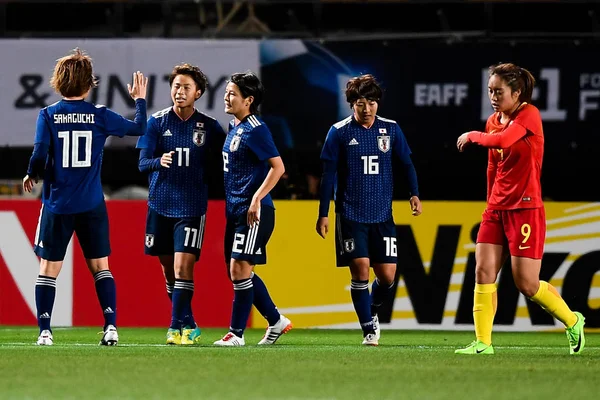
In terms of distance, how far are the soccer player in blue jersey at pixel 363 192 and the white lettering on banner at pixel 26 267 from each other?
3.62m

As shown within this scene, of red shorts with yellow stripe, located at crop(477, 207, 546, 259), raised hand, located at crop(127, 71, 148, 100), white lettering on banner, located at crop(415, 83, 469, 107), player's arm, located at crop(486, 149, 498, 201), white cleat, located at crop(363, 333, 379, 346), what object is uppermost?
white lettering on banner, located at crop(415, 83, 469, 107)

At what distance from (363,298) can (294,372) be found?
2.30 metres

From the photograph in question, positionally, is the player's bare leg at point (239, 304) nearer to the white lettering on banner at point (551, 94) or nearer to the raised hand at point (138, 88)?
the raised hand at point (138, 88)

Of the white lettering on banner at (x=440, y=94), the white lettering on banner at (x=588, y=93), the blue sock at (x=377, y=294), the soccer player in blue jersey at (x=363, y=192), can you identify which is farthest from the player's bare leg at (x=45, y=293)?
the white lettering on banner at (x=588, y=93)

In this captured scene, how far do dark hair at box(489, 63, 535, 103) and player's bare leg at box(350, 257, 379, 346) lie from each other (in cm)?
178

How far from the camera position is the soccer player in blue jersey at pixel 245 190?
28.3 feet

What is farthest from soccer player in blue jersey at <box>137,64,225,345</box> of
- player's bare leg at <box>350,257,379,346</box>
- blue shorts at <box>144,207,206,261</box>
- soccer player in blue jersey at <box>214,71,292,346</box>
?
player's bare leg at <box>350,257,379,346</box>

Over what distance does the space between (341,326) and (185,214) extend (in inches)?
129

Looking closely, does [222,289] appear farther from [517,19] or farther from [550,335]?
[517,19]

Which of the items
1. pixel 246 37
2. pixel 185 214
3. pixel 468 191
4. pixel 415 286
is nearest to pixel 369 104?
pixel 185 214

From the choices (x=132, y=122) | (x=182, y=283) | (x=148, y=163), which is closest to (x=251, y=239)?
(x=182, y=283)

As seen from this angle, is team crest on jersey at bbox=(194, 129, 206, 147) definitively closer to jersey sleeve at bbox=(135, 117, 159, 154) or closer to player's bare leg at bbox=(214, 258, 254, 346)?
jersey sleeve at bbox=(135, 117, 159, 154)

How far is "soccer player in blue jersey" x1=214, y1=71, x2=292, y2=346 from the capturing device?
8641 millimetres

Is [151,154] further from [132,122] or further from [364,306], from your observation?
[364,306]
